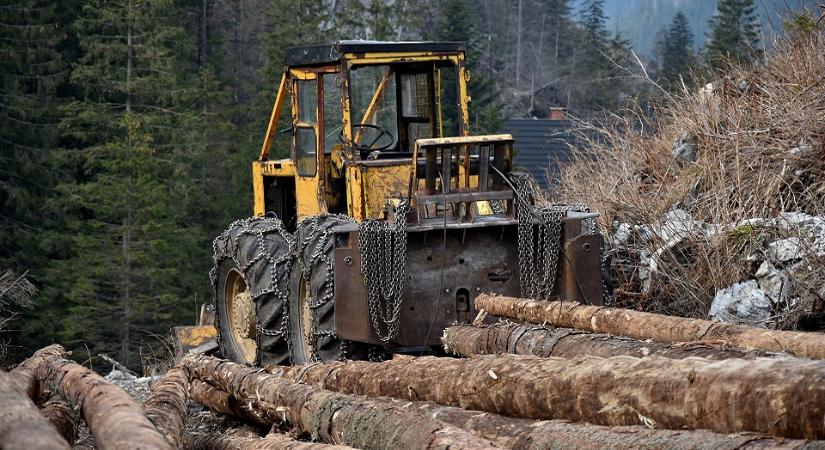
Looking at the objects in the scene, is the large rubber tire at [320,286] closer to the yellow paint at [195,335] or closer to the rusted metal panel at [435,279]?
the rusted metal panel at [435,279]

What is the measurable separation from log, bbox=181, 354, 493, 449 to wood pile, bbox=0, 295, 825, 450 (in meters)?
0.01

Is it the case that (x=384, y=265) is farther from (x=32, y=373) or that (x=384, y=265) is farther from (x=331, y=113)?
(x=32, y=373)

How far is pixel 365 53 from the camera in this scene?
10.8 m

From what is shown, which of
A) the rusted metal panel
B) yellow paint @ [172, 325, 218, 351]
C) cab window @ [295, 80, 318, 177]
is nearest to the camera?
the rusted metal panel

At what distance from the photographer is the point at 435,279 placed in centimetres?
950

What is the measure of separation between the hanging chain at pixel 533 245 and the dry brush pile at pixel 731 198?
185 centimetres

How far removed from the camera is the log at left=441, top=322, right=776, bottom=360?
6379mm

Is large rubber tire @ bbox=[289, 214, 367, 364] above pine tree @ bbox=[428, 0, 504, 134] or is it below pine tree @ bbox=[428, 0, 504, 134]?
below

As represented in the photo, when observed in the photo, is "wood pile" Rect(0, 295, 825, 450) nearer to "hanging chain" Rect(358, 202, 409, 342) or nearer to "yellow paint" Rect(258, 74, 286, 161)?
"hanging chain" Rect(358, 202, 409, 342)

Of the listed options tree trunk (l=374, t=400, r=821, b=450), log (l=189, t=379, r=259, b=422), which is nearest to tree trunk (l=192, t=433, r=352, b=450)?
tree trunk (l=374, t=400, r=821, b=450)

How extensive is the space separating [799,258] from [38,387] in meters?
6.10

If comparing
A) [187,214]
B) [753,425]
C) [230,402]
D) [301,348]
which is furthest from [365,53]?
[187,214]

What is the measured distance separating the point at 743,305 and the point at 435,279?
2669 mm

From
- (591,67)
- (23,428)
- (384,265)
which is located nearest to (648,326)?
(384,265)
